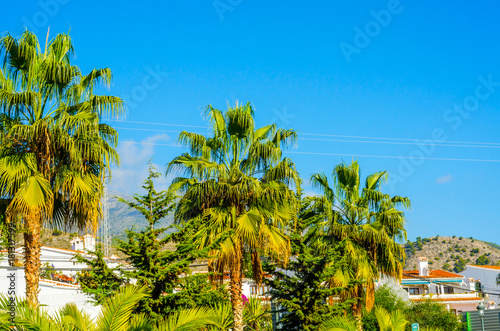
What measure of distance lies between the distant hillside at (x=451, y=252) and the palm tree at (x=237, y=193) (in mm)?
107855

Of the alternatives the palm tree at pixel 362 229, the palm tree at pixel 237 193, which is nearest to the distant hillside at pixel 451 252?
the palm tree at pixel 362 229

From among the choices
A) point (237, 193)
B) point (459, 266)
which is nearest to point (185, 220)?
point (237, 193)

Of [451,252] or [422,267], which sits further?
[451,252]

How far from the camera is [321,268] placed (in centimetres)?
1962

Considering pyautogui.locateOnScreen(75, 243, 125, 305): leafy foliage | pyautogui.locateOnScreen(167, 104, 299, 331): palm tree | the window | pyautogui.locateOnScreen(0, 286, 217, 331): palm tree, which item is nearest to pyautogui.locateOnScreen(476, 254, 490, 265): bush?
the window

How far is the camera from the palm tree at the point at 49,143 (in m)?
12.3

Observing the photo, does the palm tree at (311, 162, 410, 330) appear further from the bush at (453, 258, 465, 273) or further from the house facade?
the bush at (453, 258, 465, 273)

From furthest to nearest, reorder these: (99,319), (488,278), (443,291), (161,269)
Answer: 1. (488,278)
2. (443,291)
3. (161,269)
4. (99,319)

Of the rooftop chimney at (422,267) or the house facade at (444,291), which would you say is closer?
the house facade at (444,291)

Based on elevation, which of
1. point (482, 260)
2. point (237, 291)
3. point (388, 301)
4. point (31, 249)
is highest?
point (31, 249)

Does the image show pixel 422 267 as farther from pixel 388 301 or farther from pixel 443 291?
pixel 388 301

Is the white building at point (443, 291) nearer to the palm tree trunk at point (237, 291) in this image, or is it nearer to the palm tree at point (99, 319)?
the palm tree trunk at point (237, 291)

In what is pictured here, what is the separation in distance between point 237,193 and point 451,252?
12051 centimetres

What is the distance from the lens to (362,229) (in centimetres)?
2123
